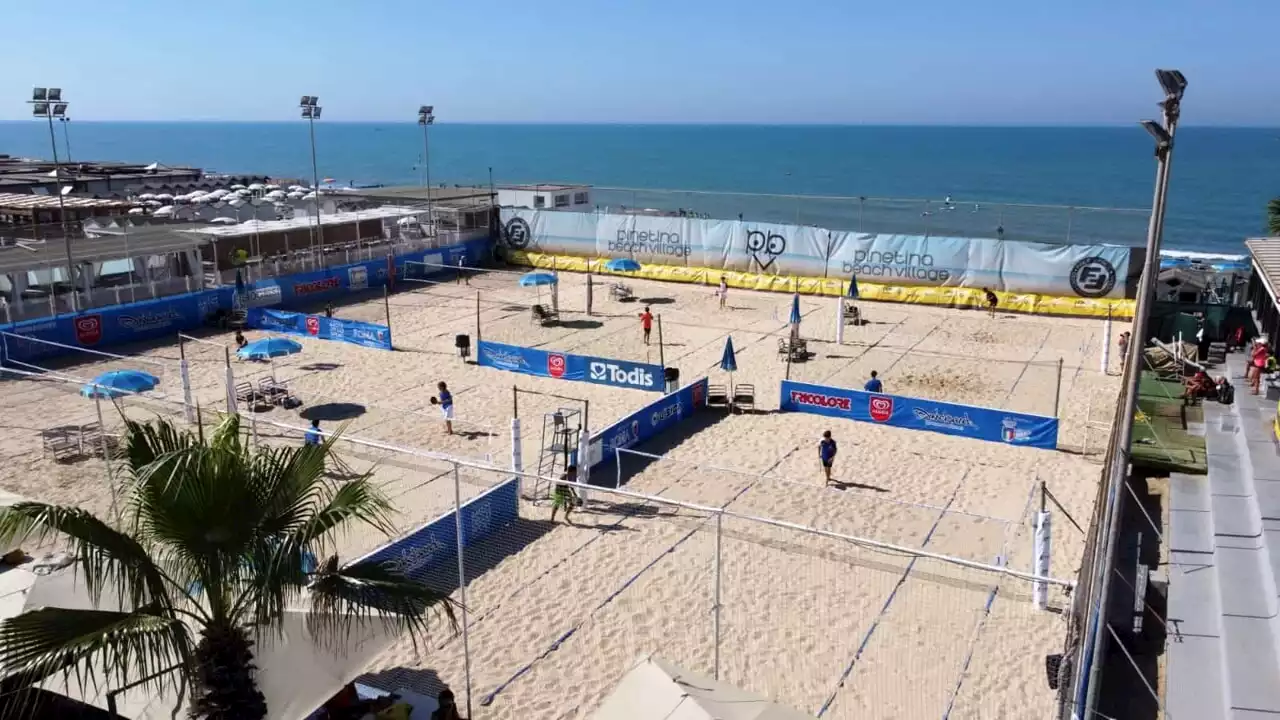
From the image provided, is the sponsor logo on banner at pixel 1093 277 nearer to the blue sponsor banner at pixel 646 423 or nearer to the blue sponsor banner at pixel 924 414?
the blue sponsor banner at pixel 924 414

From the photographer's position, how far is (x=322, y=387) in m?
23.9

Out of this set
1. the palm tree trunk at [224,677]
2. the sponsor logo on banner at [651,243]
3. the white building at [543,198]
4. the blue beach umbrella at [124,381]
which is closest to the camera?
the palm tree trunk at [224,677]

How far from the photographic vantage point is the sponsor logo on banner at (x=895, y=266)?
118 feet

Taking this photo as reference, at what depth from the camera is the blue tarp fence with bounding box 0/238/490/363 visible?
2639 centimetres

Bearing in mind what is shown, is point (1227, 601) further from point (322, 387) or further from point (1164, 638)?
point (322, 387)

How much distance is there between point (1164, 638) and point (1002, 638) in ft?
7.07

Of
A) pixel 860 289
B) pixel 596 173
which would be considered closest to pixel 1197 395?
pixel 860 289

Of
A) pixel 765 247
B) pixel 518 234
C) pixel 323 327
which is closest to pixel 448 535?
pixel 323 327

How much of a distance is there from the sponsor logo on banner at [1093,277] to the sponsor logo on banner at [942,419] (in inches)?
658

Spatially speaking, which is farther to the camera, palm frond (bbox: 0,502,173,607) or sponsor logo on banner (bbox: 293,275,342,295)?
sponsor logo on banner (bbox: 293,275,342,295)

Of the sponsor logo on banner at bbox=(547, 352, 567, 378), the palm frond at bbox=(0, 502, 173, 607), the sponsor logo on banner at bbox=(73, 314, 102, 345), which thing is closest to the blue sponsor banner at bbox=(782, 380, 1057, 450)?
the sponsor logo on banner at bbox=(547, 352, 567, 378)

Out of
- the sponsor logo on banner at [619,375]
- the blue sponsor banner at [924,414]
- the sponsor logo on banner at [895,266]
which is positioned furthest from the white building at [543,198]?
the blue sponsor banner at [924,414]

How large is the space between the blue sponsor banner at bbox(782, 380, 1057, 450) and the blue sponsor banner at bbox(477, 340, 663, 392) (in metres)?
3.46

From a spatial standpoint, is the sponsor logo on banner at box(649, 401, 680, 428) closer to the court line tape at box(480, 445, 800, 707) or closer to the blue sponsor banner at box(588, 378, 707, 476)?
the blue sponsor banner at box(588, 378, 707, 476)
